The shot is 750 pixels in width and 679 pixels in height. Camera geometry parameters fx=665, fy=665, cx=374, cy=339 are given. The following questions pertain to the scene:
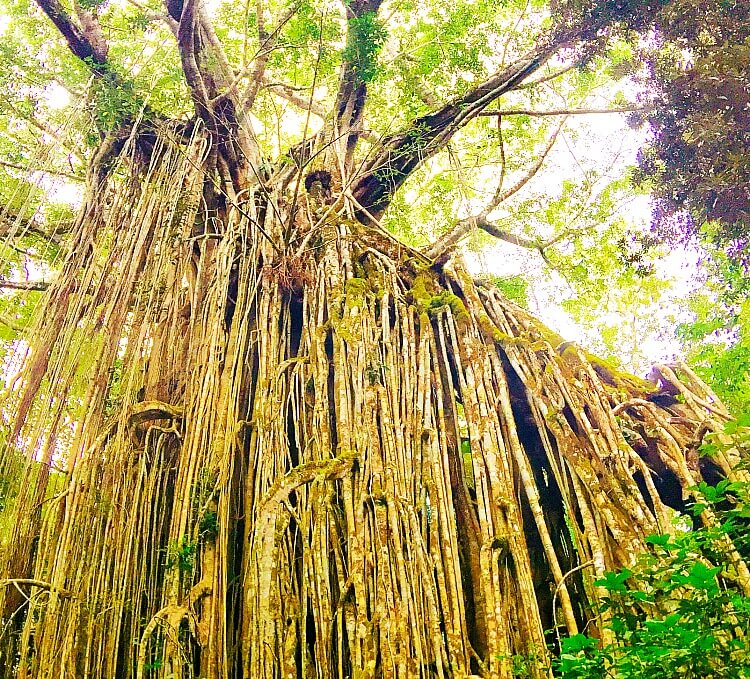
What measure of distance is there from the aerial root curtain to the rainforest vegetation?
17mm

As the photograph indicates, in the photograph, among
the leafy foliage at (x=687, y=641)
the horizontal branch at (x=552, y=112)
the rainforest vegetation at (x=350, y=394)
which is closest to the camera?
the leafy foliage at (x=687, y=641)

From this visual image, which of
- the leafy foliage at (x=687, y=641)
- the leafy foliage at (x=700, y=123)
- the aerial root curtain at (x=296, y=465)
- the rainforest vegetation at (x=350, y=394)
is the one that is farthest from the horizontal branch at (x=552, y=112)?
the leafy foliage at (x=687, y=641)

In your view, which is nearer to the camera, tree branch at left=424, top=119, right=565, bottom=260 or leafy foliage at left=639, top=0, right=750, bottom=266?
leafy foliage at left=639, top=0, right=750, bottom=266

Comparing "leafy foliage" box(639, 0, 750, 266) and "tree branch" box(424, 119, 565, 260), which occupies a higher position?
"tree branch" box(424, 119, 565, 260)

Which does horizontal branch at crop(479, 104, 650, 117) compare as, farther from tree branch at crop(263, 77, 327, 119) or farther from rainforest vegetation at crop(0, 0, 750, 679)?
tree branch at crop(263, 77, 327, 119)

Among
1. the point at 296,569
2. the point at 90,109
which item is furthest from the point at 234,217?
the point at 296,569

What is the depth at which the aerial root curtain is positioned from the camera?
8.94ft

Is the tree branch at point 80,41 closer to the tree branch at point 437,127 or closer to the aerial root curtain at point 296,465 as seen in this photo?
the aerial root curtain at point 296,465

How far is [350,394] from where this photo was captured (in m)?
3.46

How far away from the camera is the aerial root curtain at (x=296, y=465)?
2.72m

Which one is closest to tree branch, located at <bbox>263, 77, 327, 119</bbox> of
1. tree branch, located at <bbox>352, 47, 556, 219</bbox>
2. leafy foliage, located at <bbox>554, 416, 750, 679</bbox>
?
tree branch, located at <bbox>352, 47, 556, 219</bbox>

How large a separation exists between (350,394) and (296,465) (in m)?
0.55

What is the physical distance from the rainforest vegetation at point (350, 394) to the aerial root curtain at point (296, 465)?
2cm

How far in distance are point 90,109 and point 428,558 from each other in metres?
3.51
